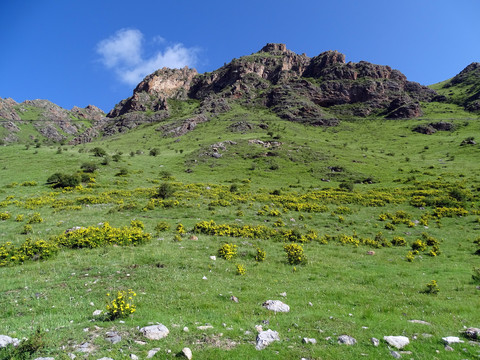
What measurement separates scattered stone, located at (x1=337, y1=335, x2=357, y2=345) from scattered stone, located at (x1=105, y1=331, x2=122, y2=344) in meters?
6.69

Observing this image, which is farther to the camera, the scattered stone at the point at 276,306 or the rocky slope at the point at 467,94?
the rocky slope at the point at 467,94

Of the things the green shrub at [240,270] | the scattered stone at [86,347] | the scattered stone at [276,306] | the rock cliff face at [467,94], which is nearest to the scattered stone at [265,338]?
the scattered stone at [276,306]

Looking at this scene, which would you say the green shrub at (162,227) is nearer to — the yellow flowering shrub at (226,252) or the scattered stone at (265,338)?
the yellow flowering shrub at (226,252)

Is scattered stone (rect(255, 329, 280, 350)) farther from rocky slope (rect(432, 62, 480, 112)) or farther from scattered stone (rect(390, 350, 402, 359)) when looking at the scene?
rocky slope (rect(432, 62, 480, 112))

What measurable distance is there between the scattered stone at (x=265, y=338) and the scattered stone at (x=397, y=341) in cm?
344

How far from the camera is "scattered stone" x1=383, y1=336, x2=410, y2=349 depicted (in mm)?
7074

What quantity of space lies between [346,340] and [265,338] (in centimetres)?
257

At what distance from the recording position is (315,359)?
6461mm

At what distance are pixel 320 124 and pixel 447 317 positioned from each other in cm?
13879

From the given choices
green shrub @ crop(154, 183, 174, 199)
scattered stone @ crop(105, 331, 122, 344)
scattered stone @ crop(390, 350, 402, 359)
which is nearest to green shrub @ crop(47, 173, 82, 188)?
green shrub @ crop(154, 183, 174, 199)

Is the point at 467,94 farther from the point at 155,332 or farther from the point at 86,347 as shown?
the point at 86,347

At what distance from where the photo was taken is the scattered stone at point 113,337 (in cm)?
667

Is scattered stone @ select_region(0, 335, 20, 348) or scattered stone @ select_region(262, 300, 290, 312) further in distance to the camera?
scattered stone @ select_region(262, 300, 290, 312)

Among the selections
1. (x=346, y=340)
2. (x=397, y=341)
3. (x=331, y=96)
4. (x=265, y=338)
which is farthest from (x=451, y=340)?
(x=331, y=96)
